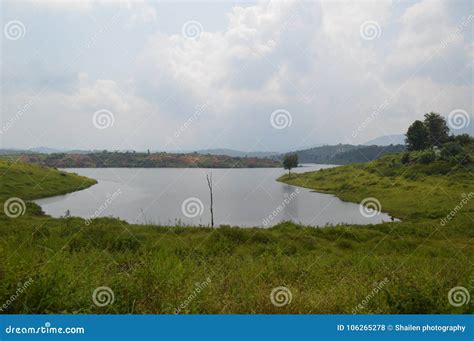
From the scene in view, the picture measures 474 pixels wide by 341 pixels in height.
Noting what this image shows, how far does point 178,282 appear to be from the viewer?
682cm

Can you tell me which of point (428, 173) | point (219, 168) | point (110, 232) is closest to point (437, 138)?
point (428, 173)

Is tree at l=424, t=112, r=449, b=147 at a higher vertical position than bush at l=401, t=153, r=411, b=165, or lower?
higher

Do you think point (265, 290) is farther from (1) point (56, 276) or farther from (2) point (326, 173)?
(2) point (326, 173)

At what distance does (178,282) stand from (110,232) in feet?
53.0

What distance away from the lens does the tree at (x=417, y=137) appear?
260 ft
